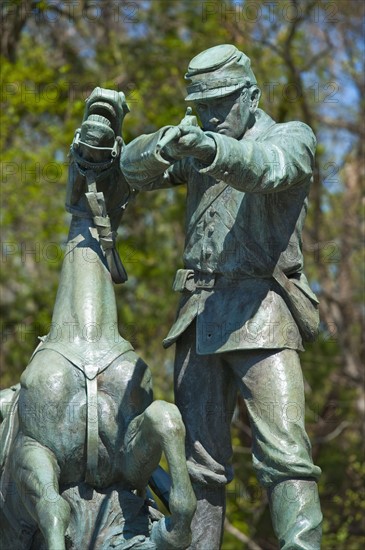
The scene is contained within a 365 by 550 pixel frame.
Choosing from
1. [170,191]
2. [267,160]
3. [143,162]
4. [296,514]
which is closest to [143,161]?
[143,162]

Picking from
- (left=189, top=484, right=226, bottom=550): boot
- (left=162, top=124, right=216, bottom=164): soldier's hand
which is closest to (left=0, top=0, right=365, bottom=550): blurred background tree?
(left=189, top=484, right=226, bottom=550): boot

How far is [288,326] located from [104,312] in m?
0.85

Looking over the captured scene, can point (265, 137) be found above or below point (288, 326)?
above

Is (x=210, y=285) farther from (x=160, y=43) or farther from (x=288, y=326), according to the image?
(x=160, y=43)

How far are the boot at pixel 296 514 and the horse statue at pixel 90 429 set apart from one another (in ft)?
1.69

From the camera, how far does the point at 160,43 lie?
1628 cm

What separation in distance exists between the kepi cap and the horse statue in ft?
1.40

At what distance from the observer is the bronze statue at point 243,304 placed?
6121 mm

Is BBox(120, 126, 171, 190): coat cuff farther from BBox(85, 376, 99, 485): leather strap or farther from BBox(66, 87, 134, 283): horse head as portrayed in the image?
BBox(85, 376, 99, 485): leather strap

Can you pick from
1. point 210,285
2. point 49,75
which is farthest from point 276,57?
point 210,285

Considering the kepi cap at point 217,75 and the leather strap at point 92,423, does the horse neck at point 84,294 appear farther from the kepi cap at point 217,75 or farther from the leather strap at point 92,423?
the kepi cap at point 217,75

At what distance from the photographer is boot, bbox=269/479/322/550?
6047mm

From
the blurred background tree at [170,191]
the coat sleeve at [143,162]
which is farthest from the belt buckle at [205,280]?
the blurred background tree at [170,191]

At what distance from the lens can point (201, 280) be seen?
6.57m
